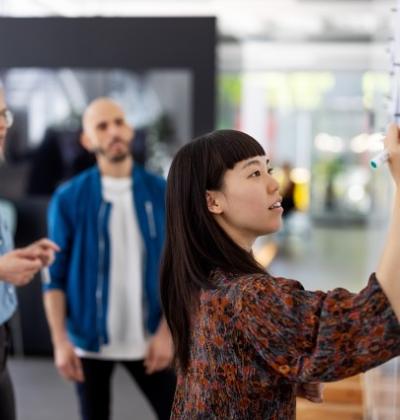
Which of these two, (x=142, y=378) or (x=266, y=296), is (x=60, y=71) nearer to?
(x=142, y=378)

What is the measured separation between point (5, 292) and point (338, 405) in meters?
2.49

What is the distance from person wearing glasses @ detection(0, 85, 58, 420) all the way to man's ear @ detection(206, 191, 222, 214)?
978mm

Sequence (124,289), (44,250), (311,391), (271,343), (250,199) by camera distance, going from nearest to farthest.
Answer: (271,343), (250,199), (311,391), (44,250), (124,289)

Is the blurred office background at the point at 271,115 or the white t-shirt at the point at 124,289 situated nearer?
the white t-shirt at the point at 124,289

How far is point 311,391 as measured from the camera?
1472mm

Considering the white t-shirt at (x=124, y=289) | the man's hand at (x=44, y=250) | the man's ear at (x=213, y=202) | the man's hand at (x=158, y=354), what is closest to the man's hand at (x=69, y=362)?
the white t-shirt at (x=124, y=289)

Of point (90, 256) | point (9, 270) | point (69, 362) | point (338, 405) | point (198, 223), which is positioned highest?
point (198, 223)

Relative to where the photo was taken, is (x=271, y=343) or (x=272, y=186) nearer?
(x=271, y=343)

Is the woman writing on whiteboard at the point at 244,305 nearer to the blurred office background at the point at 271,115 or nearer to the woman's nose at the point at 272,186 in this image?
the woman's nose at the point at 272,186

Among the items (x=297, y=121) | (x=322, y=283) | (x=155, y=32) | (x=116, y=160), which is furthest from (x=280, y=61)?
(x=116, y=160)

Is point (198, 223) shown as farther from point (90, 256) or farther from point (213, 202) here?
point (90, 256)

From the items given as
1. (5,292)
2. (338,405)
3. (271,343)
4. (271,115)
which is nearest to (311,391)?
(271,343)

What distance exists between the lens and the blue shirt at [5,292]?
234 centimetres

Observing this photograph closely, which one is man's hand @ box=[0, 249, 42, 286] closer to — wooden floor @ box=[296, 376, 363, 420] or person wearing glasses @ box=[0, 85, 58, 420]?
person wearing glasses @ box=[0, 85, 58, 420]
